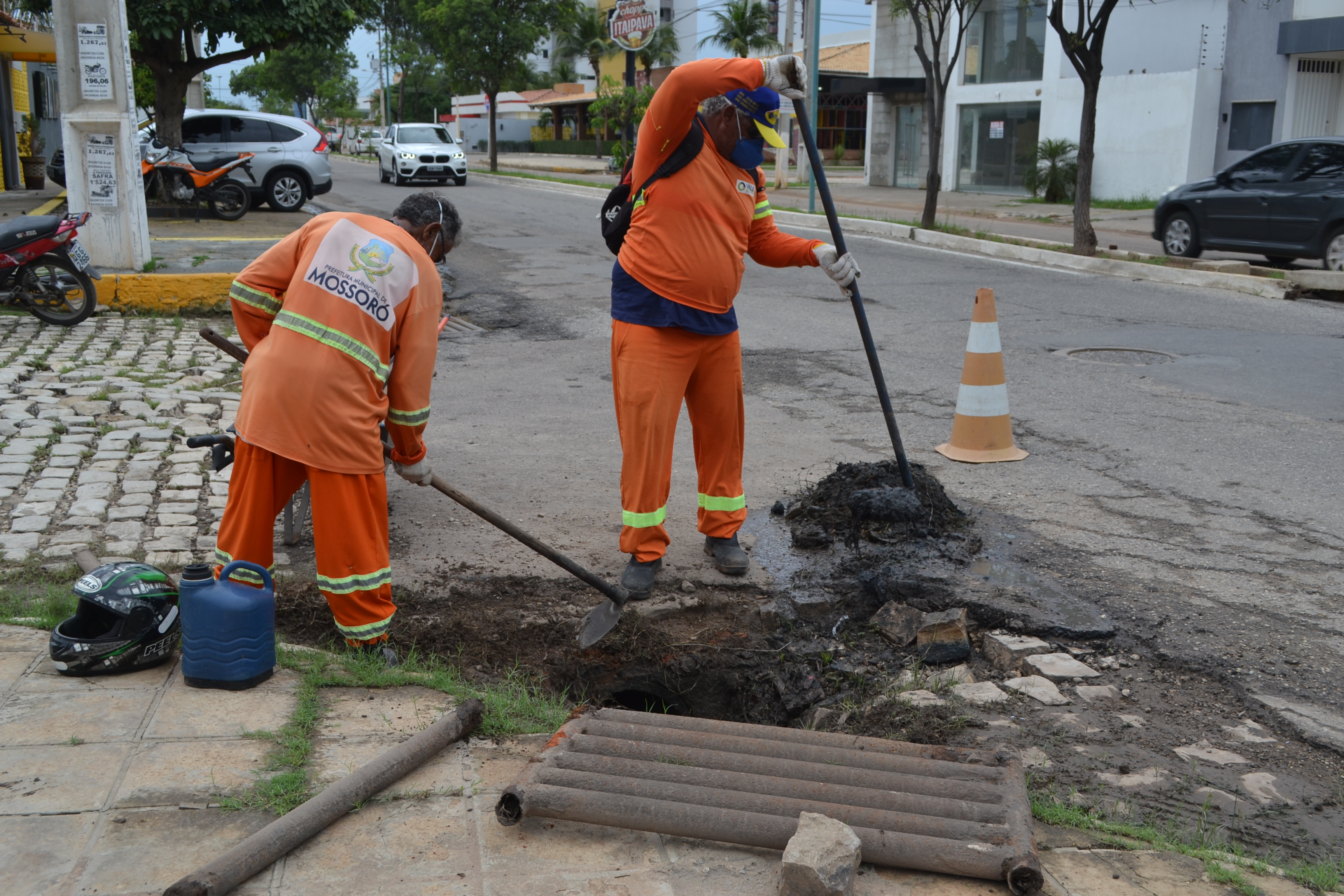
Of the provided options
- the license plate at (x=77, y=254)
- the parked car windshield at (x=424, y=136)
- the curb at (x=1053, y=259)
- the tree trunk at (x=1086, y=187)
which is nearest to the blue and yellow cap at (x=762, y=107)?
the license plate at (x=77, y=254)

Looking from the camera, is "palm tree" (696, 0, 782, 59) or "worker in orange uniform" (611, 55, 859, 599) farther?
"palm tree" (696, 0, 782, 59)

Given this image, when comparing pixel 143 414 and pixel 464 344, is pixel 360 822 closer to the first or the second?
pixel 143 414

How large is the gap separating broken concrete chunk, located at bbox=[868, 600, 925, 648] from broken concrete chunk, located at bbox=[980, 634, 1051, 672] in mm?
239

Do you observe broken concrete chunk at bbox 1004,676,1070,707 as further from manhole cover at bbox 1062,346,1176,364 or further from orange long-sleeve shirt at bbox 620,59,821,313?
manhole cover at bbox 1062,346,1176,364

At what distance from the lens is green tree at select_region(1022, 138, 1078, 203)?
25.1 metres

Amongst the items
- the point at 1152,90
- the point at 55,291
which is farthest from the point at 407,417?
the point at 1152,90

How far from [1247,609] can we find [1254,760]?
1.06 m

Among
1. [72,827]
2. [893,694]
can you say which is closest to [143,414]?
[72,827]

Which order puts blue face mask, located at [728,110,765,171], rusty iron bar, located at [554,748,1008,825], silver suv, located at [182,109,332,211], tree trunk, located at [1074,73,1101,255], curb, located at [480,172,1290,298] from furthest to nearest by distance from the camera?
silver suv, located at [182,109,332,211], tree trunk, located at [1074,73,1101,255], curb, located at [480,172,1290,298], blue face mask, located at [728,110,765,171], rusty iron bar, located at [554,748,1008,825]

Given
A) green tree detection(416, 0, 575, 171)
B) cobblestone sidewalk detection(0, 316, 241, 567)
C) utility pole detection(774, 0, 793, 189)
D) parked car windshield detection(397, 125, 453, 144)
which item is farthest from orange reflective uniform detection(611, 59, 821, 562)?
green tree detection(416, 0, 575, 171)

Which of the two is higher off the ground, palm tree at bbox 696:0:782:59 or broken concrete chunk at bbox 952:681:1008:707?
palm tree at bbox 696:0:782:59

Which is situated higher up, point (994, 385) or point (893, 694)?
point (994, 385)

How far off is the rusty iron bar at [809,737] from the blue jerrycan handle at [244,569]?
1.06m

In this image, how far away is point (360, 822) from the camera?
8.57ft
